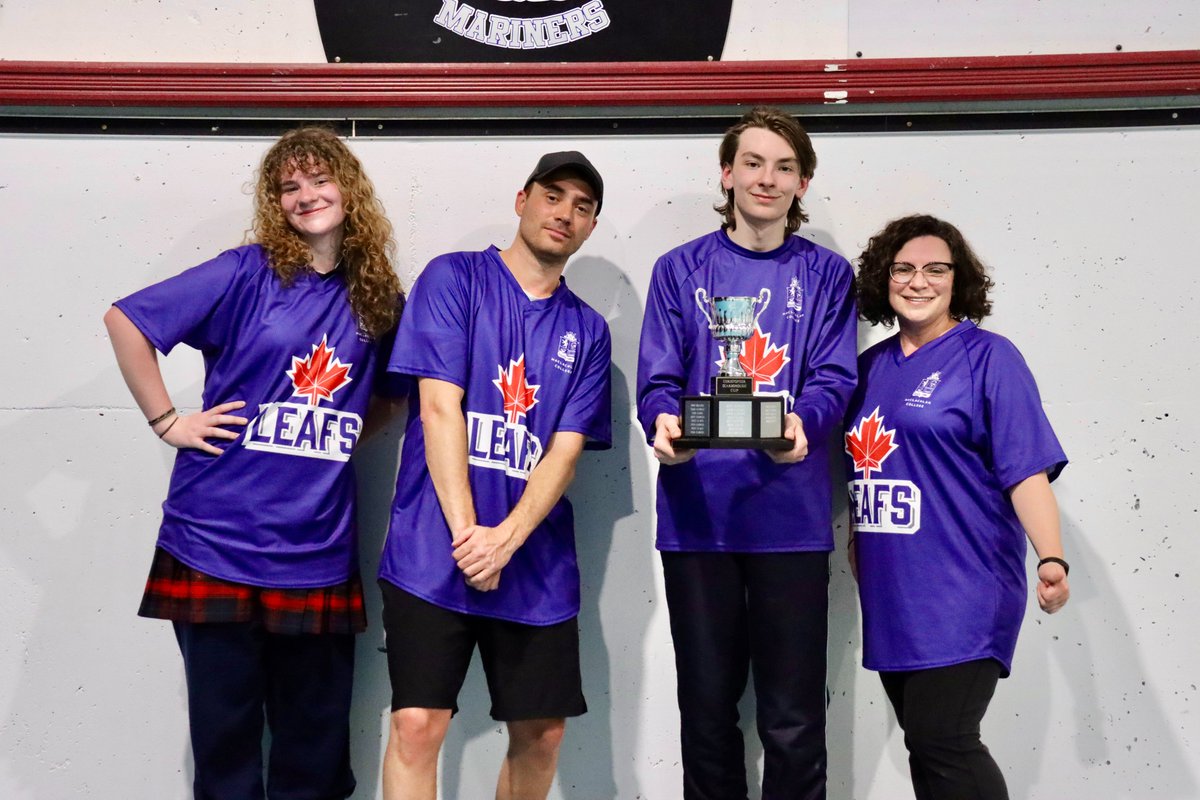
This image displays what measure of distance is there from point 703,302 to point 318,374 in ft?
2.79

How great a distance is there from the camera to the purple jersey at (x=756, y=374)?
2086 millimetres

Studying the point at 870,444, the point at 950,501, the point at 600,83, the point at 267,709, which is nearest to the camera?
the point at 950,501

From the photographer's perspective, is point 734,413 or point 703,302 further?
point 703,302

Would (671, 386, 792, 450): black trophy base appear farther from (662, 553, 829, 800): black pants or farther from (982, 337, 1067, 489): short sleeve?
(982, 337, 1067, 489): short sleeve

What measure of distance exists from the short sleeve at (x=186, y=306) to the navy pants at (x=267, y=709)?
61cm

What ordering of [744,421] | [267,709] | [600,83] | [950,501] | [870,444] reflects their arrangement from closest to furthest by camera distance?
[744,421]
[950,501]
[870,444]
[267,709]
[600,83]

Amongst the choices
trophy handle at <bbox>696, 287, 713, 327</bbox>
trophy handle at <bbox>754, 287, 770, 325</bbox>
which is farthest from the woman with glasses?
trophy handle at <bbox>696, 287, 713, 327</bbox>

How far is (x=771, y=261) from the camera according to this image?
2197 mm

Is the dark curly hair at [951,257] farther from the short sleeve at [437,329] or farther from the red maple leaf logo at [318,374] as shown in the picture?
the red maple leaf logo at [318,374]

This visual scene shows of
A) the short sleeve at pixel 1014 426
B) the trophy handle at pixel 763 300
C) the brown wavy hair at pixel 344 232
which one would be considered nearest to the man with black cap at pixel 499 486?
the brown wavy hair at pixel 344 232

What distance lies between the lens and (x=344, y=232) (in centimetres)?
228

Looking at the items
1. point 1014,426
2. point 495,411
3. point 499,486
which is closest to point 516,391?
point 495,411

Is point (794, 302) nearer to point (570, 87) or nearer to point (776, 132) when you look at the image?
point (776, 132)

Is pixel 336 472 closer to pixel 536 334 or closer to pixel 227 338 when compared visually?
pixel 227 338
